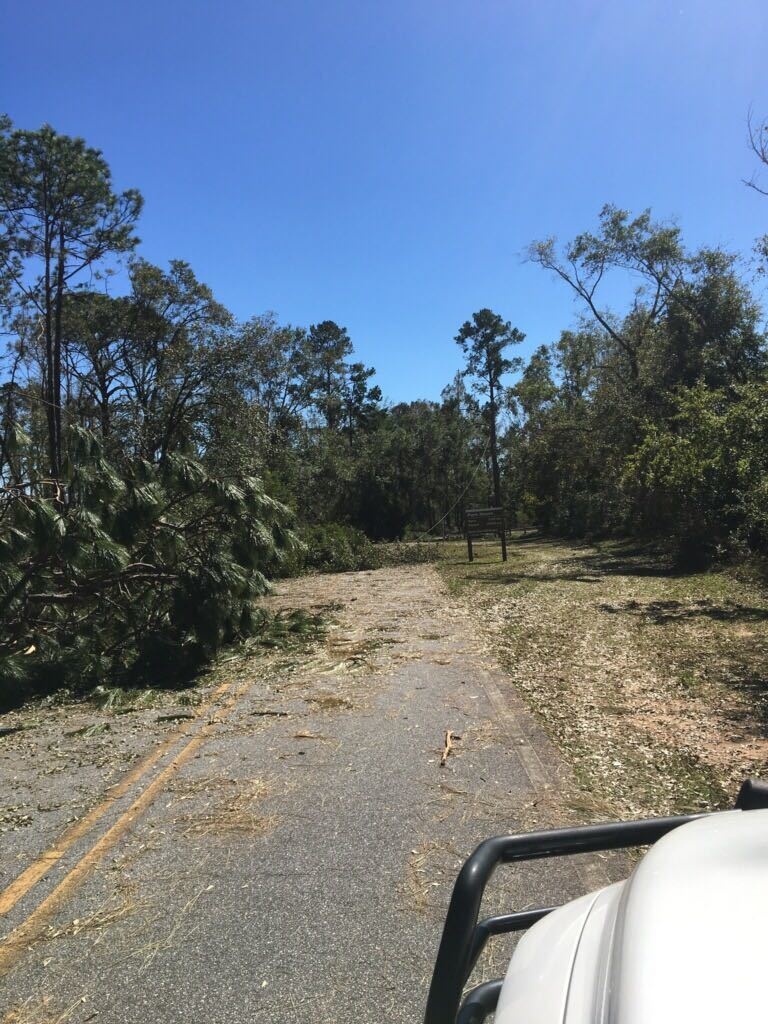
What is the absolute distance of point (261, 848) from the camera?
4.14 m

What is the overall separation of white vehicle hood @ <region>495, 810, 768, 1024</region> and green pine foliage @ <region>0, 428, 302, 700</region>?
24.1 feet

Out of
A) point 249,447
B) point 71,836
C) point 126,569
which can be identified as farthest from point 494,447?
point 71,836

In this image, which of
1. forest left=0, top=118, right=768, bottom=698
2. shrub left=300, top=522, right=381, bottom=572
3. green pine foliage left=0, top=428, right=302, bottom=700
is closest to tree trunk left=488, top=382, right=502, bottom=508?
forest left=0, top=118, right=768, bottom=698

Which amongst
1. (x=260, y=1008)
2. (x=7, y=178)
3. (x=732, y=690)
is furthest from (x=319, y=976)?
(x=7, y=178)

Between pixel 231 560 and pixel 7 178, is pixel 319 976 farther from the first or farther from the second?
pixel 7 178

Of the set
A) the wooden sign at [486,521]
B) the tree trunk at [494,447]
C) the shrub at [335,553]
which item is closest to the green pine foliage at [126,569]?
the wooden sign at [486,521]

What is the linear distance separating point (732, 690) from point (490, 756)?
3.22 meters

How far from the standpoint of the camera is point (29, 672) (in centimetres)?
816

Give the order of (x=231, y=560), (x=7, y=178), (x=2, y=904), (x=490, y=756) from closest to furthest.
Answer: (x=2, y=904) < (x=490, y=756) < (x=231, y=560) < (x=7, y=178)

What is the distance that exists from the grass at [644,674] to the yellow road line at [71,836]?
3272mm

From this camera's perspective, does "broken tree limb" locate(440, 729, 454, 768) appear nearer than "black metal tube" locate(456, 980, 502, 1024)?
No

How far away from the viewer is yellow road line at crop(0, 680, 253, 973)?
3.29m

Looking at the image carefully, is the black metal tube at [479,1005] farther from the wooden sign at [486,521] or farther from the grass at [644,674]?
the wooden sign at [486,521]

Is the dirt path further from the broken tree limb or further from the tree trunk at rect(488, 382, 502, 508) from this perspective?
the tree trunk at rect(488, 382, 502, 508)
